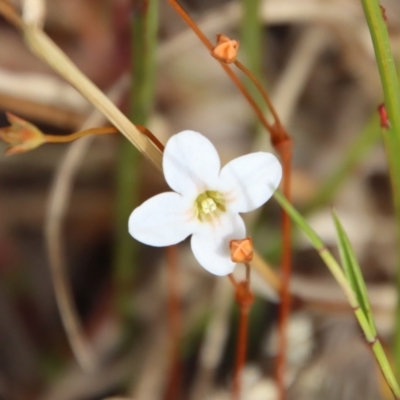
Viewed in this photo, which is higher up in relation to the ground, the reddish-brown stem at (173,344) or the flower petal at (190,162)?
the flower petal at (190,162)

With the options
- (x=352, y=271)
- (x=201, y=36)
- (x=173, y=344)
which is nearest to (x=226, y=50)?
(x=201, y=36)

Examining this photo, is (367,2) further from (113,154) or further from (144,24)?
(113,154)

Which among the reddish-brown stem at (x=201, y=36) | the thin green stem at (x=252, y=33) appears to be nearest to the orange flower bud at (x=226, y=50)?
the reddish-brown stem at (x=201, y=36)

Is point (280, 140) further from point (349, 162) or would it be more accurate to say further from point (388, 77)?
point (349, 162)

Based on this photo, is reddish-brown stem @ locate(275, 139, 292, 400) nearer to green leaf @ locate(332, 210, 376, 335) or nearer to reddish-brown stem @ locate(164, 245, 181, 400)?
green leaf @ locate(332, 210, 376, 335)

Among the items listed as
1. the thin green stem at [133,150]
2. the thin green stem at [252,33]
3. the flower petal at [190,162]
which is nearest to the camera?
the flower petal at [190,162]

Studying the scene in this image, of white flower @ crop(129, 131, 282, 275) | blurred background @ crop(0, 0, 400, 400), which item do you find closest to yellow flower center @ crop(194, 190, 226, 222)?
white flower @ crop(129, 131, 282, 275)

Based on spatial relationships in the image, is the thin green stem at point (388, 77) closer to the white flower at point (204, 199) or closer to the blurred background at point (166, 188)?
the white flower at point (204, 199)
